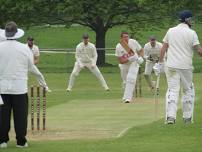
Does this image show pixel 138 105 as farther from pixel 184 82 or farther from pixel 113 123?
pixel 184 82

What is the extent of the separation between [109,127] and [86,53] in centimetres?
1060

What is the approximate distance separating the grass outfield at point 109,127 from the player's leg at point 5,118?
170mm

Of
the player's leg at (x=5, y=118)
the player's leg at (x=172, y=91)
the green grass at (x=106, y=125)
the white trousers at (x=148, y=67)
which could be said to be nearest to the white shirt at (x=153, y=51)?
the white trousers at (x=148, y=67)

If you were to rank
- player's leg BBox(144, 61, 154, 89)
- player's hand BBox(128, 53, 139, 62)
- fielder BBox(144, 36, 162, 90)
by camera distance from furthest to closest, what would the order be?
fielder BBox(144, 36, 162, 90), player's leg BBox(144, 61, 154, 89), player's hand BBox(128, 53, 139, 62)

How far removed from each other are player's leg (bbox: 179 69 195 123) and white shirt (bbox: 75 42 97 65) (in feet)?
37.8

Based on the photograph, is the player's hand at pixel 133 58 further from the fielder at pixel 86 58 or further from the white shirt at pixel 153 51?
the white shirt at pixel 153 51

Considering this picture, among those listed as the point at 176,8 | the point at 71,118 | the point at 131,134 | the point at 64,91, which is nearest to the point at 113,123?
the point at 71,118

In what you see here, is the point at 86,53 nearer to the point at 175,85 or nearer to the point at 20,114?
the point at 175,85

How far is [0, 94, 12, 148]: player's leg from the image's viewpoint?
12.1 meters

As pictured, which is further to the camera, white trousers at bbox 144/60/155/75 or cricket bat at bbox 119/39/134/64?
white trousers at bbox 144/60/155/75

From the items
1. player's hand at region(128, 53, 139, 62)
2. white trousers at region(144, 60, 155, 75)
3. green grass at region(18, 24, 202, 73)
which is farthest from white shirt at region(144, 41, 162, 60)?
green grass at region(18, 24, 202, 73)

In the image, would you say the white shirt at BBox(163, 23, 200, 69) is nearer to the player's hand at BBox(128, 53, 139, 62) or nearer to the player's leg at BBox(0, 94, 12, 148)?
the player's leg at BBox(0, 94, 12, 148)

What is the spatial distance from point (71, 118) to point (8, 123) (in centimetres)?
540

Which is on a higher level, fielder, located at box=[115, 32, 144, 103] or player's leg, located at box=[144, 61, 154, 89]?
fielder, located at box=[115, 32, 144, 103]
